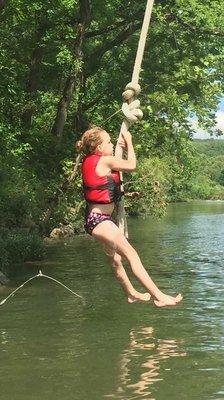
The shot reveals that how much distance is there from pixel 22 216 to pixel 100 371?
57.9ft

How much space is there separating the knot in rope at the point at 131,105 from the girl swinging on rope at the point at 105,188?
21 centimetres

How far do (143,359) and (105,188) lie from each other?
7.65ft

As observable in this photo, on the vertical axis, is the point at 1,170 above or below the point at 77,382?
above

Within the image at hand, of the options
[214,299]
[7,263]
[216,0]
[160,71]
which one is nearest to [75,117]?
[160,71]

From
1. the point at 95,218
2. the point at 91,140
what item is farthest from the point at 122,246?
the point at 91,140

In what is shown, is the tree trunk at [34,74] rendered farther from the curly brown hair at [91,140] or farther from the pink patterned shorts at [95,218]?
A: the pink patterned shorts at [95,218]

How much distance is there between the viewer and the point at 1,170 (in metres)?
20.4

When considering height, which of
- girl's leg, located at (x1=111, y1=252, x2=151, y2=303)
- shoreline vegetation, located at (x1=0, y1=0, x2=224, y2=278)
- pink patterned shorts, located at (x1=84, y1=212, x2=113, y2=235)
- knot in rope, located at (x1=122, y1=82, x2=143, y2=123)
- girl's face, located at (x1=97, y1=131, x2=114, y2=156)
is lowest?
girl's leg, located at (x1=111, y1=252, x2=151, y2=303)

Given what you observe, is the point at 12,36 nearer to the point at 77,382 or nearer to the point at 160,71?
the point at 160,71

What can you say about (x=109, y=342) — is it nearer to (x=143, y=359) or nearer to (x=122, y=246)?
(x=143, y=359)

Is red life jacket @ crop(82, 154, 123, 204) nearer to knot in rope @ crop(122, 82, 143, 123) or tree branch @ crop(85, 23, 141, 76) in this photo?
knot in rope @ crop(122, 82, 143, 123)

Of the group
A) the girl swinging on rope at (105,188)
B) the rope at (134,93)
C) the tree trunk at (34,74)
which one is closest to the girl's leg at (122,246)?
Result: the girl swinging on rope at (105,188)

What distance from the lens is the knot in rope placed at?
784cm

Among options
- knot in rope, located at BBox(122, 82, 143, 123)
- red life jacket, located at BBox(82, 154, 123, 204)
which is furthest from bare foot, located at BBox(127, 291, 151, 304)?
knot in rope, located at BBox(122, 82, 143, 123)
